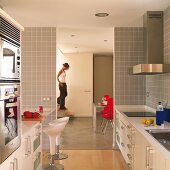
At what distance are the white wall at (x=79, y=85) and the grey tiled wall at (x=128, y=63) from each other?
15.9 ft

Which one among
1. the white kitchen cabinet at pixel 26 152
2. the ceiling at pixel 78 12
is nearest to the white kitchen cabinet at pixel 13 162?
the white kitchen cabinet at pixel 26 152

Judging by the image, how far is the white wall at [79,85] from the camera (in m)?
9.99

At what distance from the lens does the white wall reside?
9992 millimetres

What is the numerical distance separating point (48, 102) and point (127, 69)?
1.62 metres

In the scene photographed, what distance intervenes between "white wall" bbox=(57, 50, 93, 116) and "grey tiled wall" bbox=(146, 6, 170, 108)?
506 cm

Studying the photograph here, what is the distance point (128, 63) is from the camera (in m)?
5.15

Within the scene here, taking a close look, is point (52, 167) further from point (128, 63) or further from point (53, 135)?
point (128, 63)

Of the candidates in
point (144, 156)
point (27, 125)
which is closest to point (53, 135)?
point (27, 125)

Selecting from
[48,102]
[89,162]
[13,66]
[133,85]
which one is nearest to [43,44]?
[48,102]

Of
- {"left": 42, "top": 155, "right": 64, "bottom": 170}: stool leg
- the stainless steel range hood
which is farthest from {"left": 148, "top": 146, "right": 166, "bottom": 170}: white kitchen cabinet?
{"left": 42, "top": 155, "right": 64, "bottom": 170}: stool leg

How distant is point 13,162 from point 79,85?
8.09m

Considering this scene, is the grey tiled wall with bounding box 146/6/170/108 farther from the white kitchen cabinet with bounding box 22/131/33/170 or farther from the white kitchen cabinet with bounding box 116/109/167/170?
the white kitchen cabinet with bounding box 22/131/33/170

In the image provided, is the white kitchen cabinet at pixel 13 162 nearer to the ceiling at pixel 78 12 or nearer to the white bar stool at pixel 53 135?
the white bar stool at pixel 53 135

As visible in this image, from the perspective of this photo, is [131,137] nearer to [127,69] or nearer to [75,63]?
[127,69]
